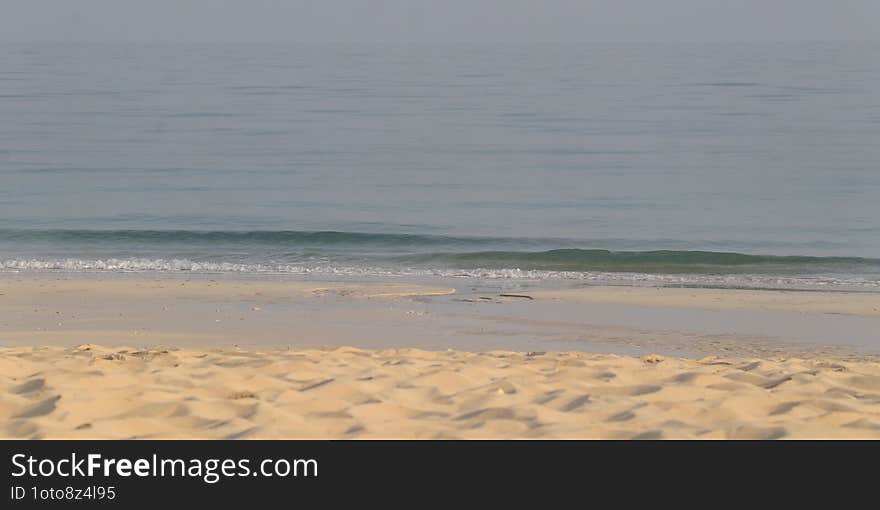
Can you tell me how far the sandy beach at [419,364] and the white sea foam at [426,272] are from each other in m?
0.92

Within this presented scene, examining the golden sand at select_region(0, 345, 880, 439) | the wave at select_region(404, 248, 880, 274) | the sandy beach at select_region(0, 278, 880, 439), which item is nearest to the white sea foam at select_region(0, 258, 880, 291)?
the wave at select_region(404, 248, 880, 274)

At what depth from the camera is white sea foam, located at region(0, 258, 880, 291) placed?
13.8 metres

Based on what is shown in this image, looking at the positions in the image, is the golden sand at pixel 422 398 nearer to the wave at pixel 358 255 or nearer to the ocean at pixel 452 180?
the ocean at pixel 452 180

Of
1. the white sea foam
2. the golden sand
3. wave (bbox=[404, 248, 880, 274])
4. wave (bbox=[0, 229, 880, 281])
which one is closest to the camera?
the golden sand

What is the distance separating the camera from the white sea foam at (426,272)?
13844 millimetres

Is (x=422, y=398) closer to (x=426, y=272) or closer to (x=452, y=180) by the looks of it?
(x=426, y=272)

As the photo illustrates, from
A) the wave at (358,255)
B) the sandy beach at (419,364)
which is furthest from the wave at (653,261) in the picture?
the sandy beach at (419,364)

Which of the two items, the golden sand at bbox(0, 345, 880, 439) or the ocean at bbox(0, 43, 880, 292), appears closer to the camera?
the golden sand at bbox(0, 345, 880, 439)

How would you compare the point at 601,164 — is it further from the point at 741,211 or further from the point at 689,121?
the point at 689,121

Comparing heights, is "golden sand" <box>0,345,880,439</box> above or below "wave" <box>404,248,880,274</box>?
below

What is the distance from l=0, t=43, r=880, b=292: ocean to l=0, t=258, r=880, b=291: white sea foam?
0.20ft

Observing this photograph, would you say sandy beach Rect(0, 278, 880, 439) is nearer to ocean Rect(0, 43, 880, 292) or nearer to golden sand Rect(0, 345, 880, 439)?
golden sand Rect(0, 345, 880, 439)

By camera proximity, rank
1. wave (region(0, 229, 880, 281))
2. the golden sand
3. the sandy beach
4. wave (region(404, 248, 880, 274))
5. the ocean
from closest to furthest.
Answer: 1. the golden sand
2. the sandy beach
3. wave (region(0, 229, 880, 281))
4. wave (region(404, 248, 880, 274))
5. the ocean

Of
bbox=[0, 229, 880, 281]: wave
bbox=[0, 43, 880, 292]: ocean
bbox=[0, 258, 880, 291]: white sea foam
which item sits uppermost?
bbox=[0, 43, 880, 292]: ocean
